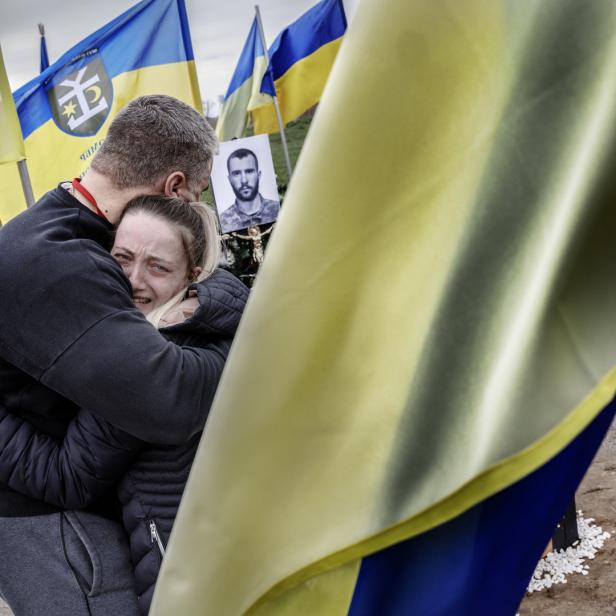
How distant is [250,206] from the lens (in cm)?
1134

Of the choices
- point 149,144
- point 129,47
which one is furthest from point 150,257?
point 129,47

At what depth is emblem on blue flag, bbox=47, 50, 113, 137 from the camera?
25.5ft

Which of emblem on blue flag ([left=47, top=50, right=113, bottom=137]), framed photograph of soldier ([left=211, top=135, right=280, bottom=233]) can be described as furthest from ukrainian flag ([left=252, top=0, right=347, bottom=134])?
emblem on blue flag ([left=47, top=50, right=113, bottom=137])

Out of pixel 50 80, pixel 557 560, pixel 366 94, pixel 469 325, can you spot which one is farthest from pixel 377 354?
pixel 50 80

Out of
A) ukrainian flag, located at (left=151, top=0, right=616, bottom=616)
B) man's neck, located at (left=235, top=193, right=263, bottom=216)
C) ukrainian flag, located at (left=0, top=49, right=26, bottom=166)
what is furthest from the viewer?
man's neck, located at (left=235, top=193, right=263, bottom=216)

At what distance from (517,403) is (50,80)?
7.84 metres

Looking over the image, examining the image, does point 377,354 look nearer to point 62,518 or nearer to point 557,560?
point 62,518

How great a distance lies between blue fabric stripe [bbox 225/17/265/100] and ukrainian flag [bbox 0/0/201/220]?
3.67 meters

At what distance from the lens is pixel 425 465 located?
0.75 metres

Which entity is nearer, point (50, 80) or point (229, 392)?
point (229, 392)

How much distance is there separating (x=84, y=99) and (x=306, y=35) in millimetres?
4646

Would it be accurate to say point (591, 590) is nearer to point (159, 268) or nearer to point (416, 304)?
point (159, 268)

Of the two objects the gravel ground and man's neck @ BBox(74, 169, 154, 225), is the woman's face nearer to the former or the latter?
man's neck @ BBox(74, 169, 154, 225)

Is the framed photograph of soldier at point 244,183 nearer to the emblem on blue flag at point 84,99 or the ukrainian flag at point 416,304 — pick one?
the emblem on blue flag at point 84,99
